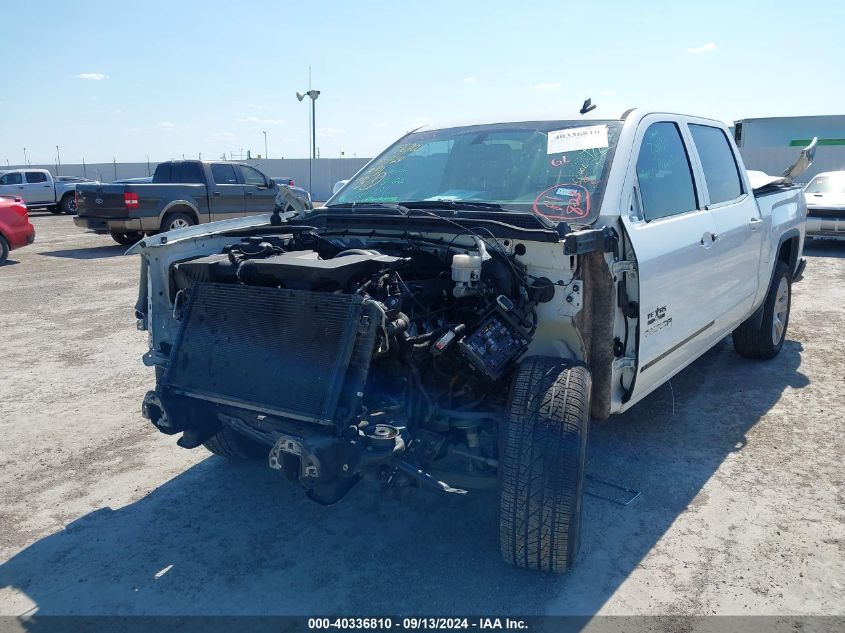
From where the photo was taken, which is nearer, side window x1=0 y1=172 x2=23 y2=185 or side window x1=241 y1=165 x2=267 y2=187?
side window x1=241 y1=165 x2=267 y2=187

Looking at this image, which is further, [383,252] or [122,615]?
[383,252]

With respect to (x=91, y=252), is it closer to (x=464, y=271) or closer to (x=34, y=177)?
(x=34, y=177)

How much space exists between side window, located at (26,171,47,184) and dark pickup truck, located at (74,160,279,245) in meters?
10.7

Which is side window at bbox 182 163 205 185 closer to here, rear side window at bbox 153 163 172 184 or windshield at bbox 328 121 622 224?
rear side window at bbox 153 163 172 184

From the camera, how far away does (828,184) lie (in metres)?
13.7

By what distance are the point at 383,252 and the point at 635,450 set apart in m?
2.09

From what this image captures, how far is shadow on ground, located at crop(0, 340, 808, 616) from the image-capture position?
2.97 metres

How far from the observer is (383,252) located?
3.70 meters

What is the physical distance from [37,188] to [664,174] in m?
25.0

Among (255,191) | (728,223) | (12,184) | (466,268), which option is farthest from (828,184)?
(12,184)

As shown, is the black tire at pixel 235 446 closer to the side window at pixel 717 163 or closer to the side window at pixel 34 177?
the side window at pixel 717 163

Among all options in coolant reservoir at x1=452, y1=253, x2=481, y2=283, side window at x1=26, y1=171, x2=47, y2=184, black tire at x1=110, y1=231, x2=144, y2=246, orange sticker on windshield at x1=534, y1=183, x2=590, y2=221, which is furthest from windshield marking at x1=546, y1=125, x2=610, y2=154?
side window at x1=26, y1=171, x2=47, y2=184

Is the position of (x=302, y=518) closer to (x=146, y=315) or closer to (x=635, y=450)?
(x=146, y=315)

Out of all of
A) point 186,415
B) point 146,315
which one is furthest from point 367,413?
point 146,315
